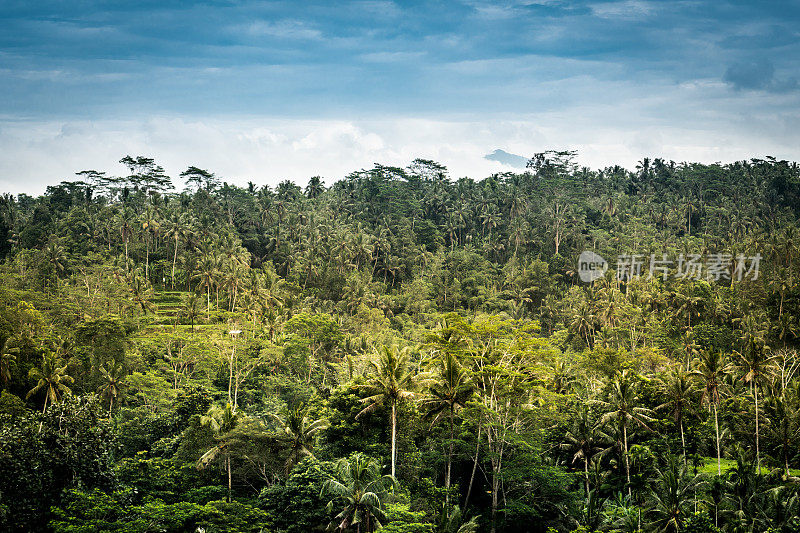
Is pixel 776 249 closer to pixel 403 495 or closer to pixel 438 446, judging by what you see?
pixel 438 446

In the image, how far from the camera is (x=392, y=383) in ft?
117

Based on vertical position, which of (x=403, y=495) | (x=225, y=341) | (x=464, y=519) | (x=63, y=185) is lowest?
(x=464, y=519)

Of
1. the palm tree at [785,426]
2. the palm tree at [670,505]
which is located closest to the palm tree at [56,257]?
the palm tree at [670,505]

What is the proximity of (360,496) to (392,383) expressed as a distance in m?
7.69

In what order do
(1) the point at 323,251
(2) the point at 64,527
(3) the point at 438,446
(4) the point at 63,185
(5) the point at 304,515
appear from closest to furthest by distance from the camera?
1. (2) the point at 64,527
2. (5) the point at 304,515
3. (3) the point at 438,446
4. (1) the point at 323,251
5. (4) the point at 63,185

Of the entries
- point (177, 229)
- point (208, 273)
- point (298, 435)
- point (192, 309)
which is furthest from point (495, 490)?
point (177, 229)

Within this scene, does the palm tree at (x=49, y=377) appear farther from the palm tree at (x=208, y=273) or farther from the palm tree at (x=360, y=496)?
the palm tree at (x=360, y=496)

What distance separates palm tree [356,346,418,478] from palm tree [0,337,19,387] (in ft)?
91.0

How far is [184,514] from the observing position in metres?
30.0

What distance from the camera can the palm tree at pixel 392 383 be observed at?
35.7 meters

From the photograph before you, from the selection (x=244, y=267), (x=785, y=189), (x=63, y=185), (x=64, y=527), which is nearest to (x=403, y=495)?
(x=64, y=527)

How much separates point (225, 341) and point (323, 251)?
34.9 m

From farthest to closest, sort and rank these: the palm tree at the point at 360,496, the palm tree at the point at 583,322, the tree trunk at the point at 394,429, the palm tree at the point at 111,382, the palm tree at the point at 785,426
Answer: the palm tree at the point at 583,322
the palm tree at the point at 111,382
the palm tree at the point at 785,426
the tree trunk at the point at 394,429
the palm tree at the point at 360,496

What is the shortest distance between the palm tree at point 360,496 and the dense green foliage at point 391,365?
4.7 inches
